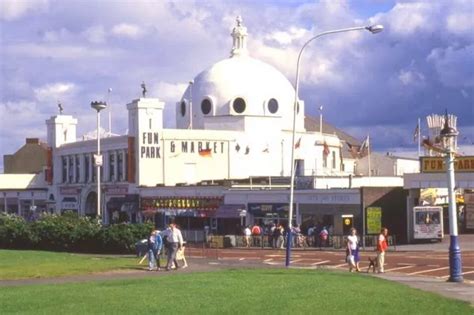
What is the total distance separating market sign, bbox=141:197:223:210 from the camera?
261 feet

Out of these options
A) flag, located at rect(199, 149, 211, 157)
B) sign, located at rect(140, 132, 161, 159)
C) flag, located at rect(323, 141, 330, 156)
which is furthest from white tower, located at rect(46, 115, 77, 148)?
flag, located at rect(323, 141, 330, 156)

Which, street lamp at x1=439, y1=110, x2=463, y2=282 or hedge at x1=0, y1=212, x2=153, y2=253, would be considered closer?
street lamp at x1=439, y1=110, x2=463, y2=282

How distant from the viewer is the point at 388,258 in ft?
155

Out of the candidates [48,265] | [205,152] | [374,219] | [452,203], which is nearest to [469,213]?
[374,219]

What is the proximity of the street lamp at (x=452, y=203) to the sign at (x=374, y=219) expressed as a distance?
32193 millimetres

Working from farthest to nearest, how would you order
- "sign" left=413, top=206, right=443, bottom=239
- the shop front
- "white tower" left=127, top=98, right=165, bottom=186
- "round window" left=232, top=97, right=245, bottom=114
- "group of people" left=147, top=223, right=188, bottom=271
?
1. "round window" left=232, top=97, right=245, bottom=114
2. "white tower" left=127, top=98, right=165, bottom=186
3. the shop front
4. "sign" left=413, top=206, right=443, bottom=239
5. "group of people" left=147, top=223, right=188, bottom=271

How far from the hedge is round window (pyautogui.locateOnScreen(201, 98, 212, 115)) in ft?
157

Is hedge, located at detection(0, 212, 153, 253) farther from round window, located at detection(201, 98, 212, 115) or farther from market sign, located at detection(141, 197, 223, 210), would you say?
round window, located at detection(201, 98, 212, 115)

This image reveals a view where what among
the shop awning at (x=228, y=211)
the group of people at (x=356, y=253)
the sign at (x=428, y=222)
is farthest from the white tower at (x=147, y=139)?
the group of people at (x=356, y=253)

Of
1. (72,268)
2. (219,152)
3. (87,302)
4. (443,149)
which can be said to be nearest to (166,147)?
(219,152)

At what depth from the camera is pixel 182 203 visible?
82.8m

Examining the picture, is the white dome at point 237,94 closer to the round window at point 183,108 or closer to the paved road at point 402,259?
the round window at point 183,108

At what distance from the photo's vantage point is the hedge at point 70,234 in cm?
4906

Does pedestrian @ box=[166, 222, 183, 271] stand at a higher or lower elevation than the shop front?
lower
